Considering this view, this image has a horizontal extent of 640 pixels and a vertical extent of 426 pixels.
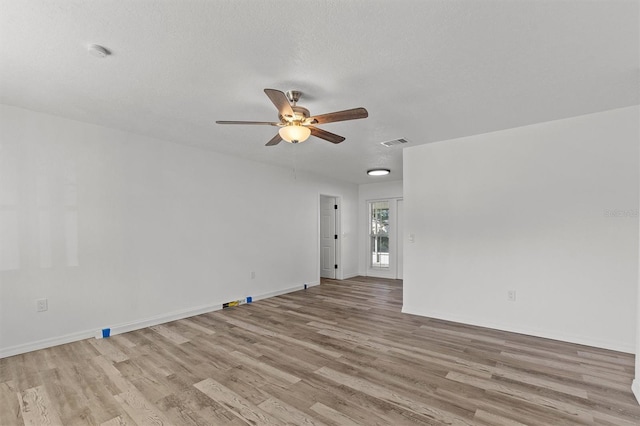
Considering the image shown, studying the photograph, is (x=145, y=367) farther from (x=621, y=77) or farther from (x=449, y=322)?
(x=621, y=77)

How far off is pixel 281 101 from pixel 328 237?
218 inches

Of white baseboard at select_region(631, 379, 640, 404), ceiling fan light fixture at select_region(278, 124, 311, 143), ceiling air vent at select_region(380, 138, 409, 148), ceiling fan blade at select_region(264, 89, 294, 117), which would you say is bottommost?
white baseboard at select_region(631, 379, 640, 404)

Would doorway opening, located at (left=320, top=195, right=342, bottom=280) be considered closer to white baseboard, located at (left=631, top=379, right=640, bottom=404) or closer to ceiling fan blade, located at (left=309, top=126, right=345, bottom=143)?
ceiling fan blade, located at (left=309, top=126, right=345, bottom=143)

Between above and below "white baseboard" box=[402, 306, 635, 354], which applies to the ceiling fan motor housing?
above

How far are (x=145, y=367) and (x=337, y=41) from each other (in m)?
3.14

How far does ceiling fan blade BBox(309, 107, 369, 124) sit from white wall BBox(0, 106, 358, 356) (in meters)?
2.67

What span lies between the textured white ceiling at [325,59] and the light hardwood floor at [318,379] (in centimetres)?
246

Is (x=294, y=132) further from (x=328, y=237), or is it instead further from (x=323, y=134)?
(x=328, y=237)

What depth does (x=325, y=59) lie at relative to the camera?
2127 mm

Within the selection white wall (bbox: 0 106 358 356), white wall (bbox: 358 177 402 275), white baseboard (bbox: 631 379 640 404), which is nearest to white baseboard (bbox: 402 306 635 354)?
white baseboard (bbox: 631 379 640 404)

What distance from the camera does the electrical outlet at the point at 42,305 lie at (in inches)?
122

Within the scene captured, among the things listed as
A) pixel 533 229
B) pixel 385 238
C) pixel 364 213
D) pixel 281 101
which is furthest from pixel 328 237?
pixel 281 101

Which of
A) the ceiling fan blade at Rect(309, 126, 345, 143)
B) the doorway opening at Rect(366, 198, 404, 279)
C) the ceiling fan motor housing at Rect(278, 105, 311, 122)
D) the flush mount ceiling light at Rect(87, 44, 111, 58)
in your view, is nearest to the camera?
the flush mount ceiling light at Rect(87, 44, 111, 58)

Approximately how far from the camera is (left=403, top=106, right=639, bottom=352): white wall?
3043 mm
